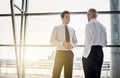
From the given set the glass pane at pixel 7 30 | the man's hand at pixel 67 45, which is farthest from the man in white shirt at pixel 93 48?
the glass pane at pixel 7 30

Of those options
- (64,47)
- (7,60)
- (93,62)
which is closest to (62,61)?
(64,47)

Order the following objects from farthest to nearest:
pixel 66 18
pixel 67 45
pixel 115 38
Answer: pixel 115 38
pixel 66 18
pixel 67 45

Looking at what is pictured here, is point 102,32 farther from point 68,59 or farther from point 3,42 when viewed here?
point 3,42

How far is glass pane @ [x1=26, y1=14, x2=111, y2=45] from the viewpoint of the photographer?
501 cm

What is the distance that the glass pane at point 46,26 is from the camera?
5012 mm

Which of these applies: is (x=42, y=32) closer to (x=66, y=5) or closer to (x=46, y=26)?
(x=46, y=26)

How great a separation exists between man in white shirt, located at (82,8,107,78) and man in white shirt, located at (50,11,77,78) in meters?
0.30

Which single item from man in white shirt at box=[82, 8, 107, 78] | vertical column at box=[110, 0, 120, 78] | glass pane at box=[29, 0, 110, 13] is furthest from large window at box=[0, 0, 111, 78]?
man in white shirt at box=[82, 8, 107, 78]

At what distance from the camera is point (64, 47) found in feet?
11.8

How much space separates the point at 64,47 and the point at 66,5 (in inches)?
70.2

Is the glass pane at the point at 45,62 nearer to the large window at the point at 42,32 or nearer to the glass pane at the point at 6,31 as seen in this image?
the large window at the point at 42,32

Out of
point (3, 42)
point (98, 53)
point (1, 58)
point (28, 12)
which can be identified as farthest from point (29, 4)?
point (98, 53)

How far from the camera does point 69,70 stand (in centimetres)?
364

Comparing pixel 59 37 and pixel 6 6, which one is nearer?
pixel 59 37
